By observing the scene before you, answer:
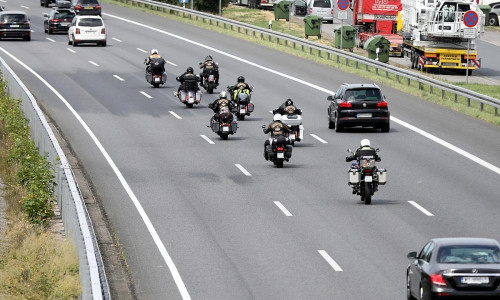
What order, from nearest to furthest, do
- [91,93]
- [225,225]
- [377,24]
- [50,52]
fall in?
[225,225] → [91,93] → [50,52] → [377,24]

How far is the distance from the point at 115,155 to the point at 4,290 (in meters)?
15.1

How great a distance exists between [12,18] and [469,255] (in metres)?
51.5

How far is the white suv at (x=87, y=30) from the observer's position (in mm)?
63750

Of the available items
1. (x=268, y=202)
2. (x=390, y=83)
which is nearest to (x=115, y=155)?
(x=268, y=202)

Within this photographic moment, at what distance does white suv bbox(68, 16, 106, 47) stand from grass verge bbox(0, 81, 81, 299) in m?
29.5

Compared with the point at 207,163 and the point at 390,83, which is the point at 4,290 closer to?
the point at 207,163

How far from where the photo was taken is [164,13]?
262 ft

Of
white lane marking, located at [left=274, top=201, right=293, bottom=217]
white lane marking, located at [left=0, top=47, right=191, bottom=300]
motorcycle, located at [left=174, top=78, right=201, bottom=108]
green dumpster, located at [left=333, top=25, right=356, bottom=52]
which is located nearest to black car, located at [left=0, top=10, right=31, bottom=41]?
green dumpster, located at [left=333, top=25, right=356, bottom=52]

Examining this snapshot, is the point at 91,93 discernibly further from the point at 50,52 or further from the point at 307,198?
the point at 307,198

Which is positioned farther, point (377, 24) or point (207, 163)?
point (377, 24)

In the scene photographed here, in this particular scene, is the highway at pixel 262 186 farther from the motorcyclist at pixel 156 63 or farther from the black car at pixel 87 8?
the black car at pixel 87 8

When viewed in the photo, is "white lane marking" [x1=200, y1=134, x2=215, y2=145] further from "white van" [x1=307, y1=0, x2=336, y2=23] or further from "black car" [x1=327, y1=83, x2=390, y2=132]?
"white van" [x1=307, y1=0, x2=336, y2=23]

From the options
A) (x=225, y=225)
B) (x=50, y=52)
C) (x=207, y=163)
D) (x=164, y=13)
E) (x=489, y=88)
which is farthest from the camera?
(x=164, y=13)

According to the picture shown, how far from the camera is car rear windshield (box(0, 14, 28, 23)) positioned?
65.6m
